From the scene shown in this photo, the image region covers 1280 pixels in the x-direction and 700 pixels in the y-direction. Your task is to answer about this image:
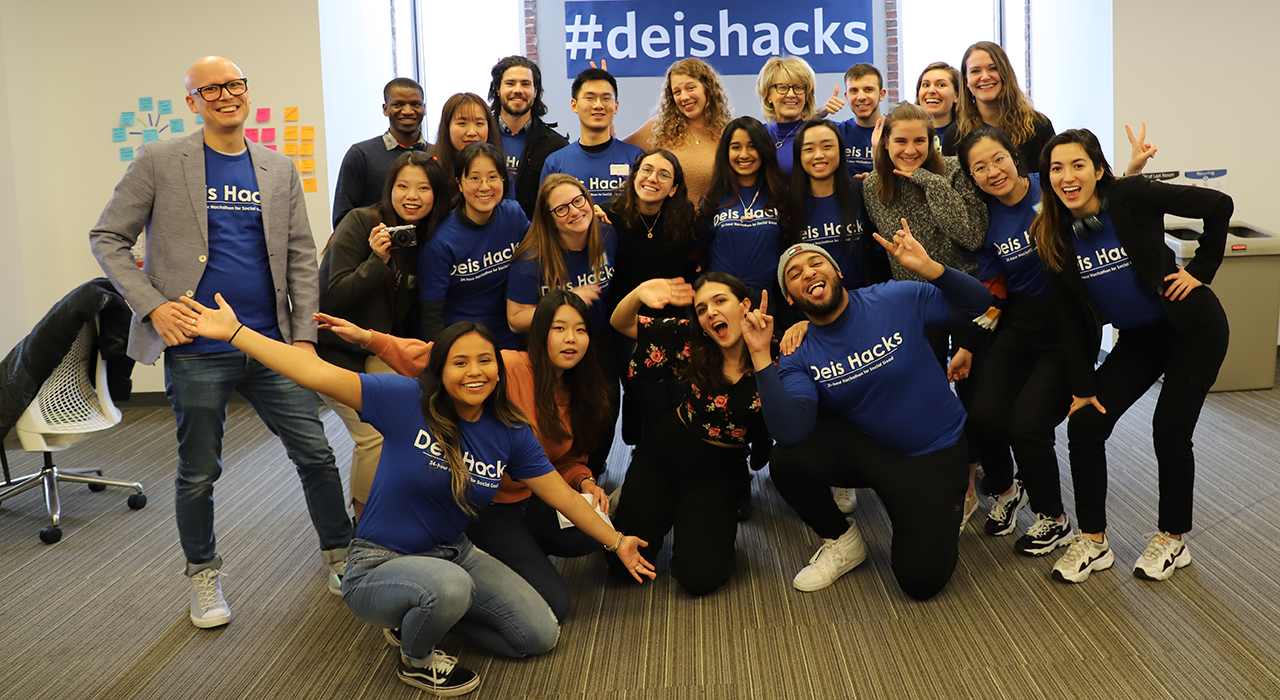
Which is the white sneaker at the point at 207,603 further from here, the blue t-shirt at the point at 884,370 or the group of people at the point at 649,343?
the blue t-shirt at the point at 884,370

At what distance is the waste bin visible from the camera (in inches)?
195

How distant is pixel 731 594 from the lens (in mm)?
2875

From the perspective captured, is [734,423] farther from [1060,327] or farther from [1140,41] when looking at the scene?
[1140,41]

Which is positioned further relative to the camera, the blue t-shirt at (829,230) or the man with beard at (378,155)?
the man with beard at (378,155)

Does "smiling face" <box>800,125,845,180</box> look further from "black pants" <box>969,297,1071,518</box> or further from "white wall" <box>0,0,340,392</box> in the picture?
"white wall" <box>0,0,340,392</box>

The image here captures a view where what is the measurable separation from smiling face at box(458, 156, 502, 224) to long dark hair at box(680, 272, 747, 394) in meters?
0.79

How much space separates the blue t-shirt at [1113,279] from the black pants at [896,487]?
0.60 metres

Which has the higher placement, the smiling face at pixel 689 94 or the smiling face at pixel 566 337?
the smiling face at pixel 689 94

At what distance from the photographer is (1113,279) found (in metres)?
2.74

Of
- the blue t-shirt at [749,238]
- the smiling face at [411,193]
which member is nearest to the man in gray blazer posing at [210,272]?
the smiling face at [411,193]

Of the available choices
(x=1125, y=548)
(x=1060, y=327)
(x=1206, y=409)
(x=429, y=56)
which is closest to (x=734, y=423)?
(x=1060, y=327)

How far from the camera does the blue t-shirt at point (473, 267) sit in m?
3.16

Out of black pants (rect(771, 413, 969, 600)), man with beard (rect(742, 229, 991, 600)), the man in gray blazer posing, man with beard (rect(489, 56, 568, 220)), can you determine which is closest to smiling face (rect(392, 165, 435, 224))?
the man in gray blazer posing

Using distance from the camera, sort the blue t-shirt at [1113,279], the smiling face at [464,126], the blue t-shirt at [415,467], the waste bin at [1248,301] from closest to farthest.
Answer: the blue t-shirt at [415,467]
the blue t-shirt at [1113,279]
the smiling face at [464,126]
the waste bin at [1248,301]
